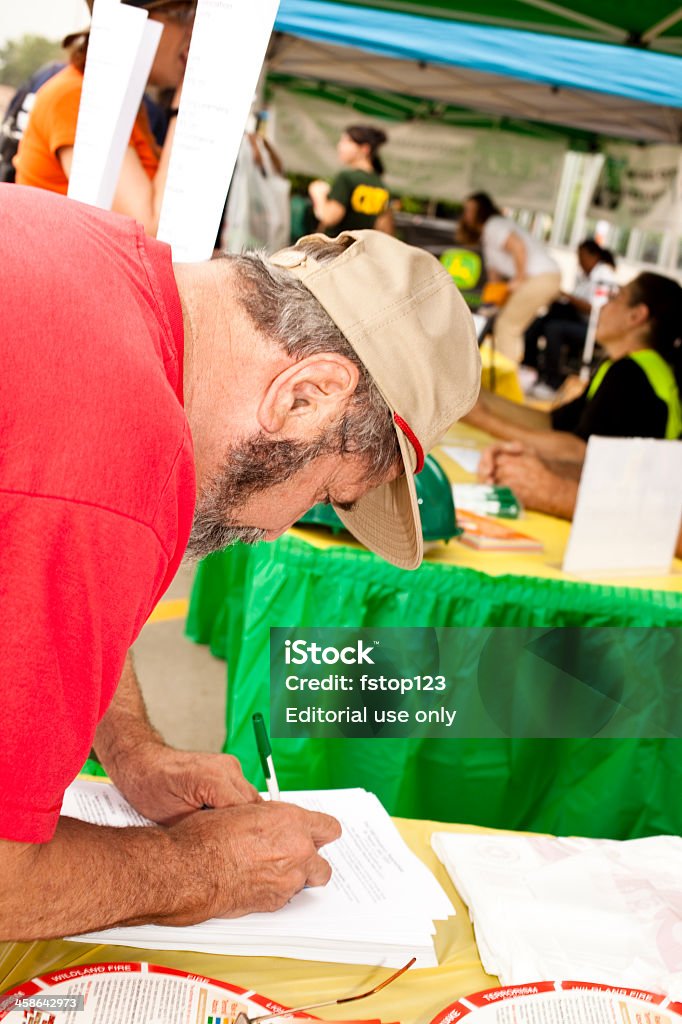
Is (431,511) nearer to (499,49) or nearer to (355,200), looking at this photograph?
(499,49)

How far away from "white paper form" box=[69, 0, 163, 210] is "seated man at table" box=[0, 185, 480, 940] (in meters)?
0.70

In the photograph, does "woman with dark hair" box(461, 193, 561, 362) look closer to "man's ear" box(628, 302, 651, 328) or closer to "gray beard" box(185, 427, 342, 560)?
"man's ear" box(628, 302, 651, 328)

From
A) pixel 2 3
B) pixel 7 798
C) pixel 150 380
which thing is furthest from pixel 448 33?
pixel 2 3

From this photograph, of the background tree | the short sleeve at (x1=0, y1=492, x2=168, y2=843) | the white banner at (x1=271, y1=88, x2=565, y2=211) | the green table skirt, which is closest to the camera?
the short sleeve at (x1=0, y1=492, x2=168, y2=843)

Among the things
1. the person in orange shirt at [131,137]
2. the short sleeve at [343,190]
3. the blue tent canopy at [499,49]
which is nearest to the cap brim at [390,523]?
the person in orange shirt at [131,137]

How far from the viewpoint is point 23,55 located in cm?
1298

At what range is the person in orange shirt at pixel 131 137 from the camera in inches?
88.4

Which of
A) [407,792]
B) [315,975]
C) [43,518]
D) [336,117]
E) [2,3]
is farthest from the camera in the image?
[2,3]

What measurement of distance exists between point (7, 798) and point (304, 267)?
1.94 ft

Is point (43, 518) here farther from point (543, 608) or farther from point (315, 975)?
point (543, 608)

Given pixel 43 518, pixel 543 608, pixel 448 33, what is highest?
pixel 448 33

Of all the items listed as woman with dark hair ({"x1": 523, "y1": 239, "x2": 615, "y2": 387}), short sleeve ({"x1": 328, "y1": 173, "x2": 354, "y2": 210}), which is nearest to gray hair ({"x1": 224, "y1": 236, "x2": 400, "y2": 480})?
short sleeve ({"x1": 328, "y1": 173, "x2": 354, "y2": 210})

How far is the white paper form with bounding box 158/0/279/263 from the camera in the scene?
1.37 m

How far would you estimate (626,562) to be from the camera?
83.0 inches
